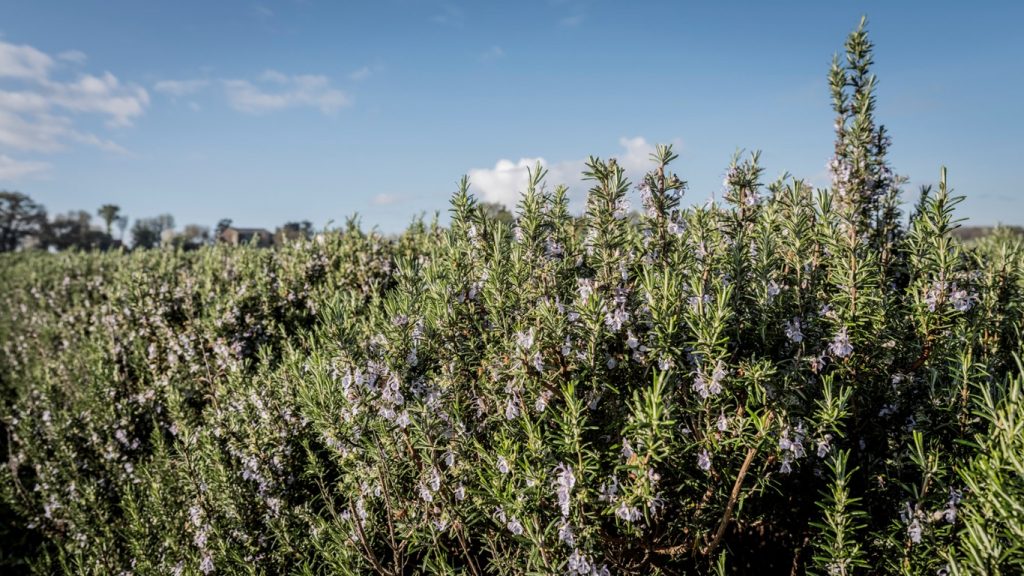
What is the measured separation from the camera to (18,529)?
7.12 metres

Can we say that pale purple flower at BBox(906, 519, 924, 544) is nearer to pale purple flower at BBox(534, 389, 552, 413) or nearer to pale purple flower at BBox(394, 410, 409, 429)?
pale purple flower at BBox(534, 389, 552, 413)

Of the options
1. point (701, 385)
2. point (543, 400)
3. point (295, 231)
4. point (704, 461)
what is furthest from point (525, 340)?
point (295, 231)

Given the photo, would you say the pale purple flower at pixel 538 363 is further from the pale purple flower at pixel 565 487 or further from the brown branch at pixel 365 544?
the brown branch at pixel 365 544

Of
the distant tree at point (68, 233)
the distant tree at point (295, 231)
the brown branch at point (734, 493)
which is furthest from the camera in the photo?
the distant tree at point (68, 233)

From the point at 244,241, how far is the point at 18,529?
15.6ft

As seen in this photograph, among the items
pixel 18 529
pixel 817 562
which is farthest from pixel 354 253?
pixel 18 529

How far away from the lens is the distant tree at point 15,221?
7706 centimetres

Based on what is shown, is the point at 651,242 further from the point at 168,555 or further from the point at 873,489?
the point at 168,555

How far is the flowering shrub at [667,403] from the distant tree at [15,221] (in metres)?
100.0

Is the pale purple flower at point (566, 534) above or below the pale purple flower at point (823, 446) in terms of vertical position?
below

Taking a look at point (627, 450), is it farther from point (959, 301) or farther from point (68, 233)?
point (68, 233)

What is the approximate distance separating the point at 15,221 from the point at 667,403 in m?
105

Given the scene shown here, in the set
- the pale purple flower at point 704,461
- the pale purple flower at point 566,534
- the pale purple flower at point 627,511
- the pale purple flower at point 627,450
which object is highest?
the pale purple flower at point 627,450

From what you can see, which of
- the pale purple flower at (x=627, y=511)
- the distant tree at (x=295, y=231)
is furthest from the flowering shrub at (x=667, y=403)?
the distant tree at (x=295, y=231)
